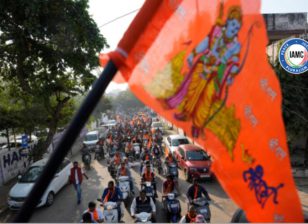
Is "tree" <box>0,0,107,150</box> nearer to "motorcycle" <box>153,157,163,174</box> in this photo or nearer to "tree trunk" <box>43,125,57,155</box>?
"tree trunk" <box>43,125,57,155</box>

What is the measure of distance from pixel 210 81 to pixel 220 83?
71mm

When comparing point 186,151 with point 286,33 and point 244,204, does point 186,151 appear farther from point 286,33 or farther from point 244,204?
point 286,33

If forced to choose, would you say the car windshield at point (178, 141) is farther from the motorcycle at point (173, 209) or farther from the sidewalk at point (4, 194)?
the motorcycle at point (173, 209)

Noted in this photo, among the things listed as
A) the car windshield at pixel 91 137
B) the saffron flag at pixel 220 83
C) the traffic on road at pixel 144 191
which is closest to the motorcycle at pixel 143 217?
the traffic on road at pixel 144 191

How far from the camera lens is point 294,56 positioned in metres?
13.1

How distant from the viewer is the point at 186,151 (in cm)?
1591

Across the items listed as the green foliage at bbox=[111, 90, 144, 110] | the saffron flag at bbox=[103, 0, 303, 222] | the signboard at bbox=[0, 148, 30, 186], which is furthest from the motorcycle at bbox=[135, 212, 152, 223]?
the green foliage at bbox=[111, 90, 144, 110]

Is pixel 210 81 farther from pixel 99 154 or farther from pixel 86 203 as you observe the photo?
pixel 99 154

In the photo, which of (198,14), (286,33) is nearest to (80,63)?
(198,14)

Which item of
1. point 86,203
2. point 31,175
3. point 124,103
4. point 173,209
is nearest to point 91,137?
point 31,175

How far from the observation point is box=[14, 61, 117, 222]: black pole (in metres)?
1.79

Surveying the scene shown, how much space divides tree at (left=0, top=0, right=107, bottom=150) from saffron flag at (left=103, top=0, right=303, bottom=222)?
37.1 feet

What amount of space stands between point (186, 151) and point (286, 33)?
19.3m

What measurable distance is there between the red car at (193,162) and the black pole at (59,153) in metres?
12.4
